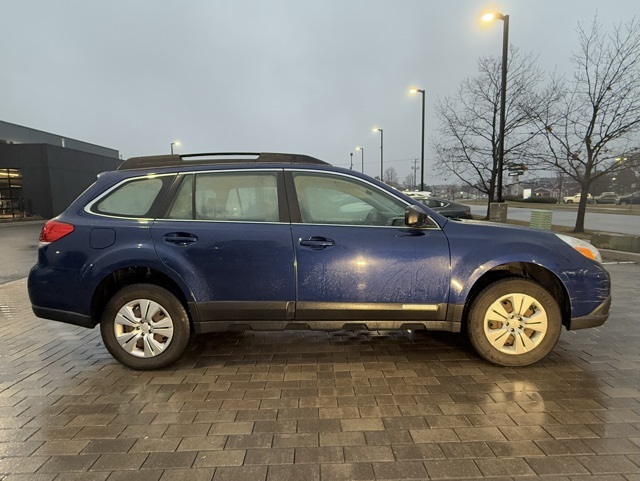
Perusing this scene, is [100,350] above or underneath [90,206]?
underneath

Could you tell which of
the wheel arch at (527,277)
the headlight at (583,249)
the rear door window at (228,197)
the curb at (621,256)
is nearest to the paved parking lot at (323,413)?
the wheel arch at (527,277)

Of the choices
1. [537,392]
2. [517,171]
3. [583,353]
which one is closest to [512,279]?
[537,392]

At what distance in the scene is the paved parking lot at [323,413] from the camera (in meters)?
2.43

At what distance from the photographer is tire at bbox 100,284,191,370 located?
11.9ft

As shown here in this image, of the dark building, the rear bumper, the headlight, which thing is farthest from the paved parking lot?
the dark building

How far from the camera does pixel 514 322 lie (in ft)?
12.0

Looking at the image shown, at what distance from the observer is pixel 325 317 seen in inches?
143

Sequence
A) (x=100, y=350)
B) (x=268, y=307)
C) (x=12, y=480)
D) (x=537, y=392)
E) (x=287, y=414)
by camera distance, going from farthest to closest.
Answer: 1. (x=100, y=350)
2. (x=268, y=307)
3. (x=537, y=392)
4. (x=287, y=414)
5. (x=12, y=480)

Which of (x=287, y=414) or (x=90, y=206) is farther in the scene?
(x=90, y=206)

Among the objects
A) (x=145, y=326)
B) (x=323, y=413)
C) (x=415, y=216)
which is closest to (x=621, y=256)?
(x=415, y=216)

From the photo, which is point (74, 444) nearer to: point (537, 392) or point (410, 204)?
point (410, 204)

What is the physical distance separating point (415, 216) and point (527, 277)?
1.29 m

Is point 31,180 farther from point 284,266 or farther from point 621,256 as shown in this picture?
point 621,256

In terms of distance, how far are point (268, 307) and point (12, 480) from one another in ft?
6.63
